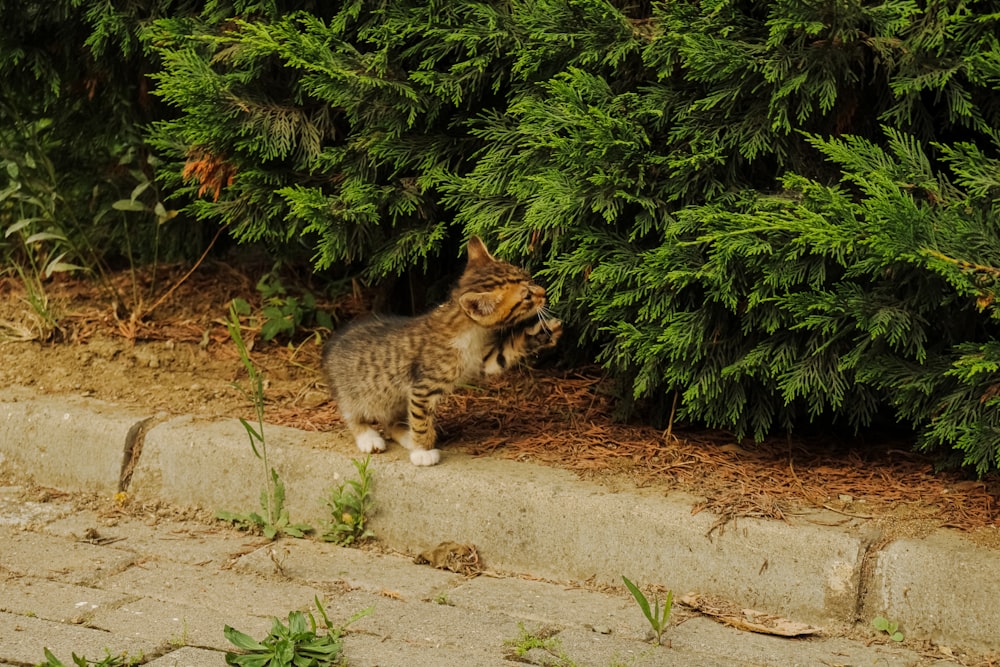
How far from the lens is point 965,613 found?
4023 mm

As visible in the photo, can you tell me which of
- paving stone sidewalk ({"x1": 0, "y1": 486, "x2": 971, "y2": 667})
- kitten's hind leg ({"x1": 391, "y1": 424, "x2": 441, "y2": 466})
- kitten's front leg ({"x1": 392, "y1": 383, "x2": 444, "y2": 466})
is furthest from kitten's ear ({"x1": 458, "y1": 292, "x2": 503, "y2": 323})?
paving stone sidewalk ({"x1": 0, "y1": 486, "x2": 971, "y2": 667})

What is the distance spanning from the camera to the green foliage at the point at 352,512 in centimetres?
502

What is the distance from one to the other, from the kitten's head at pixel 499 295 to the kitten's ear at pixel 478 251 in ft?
0.20

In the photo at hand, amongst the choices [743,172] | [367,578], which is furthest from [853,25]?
[367,578]

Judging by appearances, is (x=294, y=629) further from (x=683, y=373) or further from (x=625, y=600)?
(x=683, y=373)

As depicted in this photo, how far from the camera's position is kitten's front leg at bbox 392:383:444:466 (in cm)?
511

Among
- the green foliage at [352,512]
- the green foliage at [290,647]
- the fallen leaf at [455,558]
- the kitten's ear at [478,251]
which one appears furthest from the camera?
the kitten's ear at [478,251]

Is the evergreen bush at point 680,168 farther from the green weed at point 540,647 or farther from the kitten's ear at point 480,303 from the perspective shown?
the green weed at point 540,647

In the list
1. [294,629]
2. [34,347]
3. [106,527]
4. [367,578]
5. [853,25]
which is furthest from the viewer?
[34,347]

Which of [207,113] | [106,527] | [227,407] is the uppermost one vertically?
[207,113]

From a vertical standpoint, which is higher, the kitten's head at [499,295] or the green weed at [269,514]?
the kitten's head at [499,295]

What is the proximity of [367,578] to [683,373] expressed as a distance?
1502 millimetres

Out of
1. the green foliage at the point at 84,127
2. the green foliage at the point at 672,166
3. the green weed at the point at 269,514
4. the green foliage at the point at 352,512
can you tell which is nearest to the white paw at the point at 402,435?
the green foliage at the point at 352,512

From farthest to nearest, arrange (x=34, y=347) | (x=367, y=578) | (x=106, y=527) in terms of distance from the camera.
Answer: (x=34, y=347)
(x=106, y=527)
(x=367, y=578)
